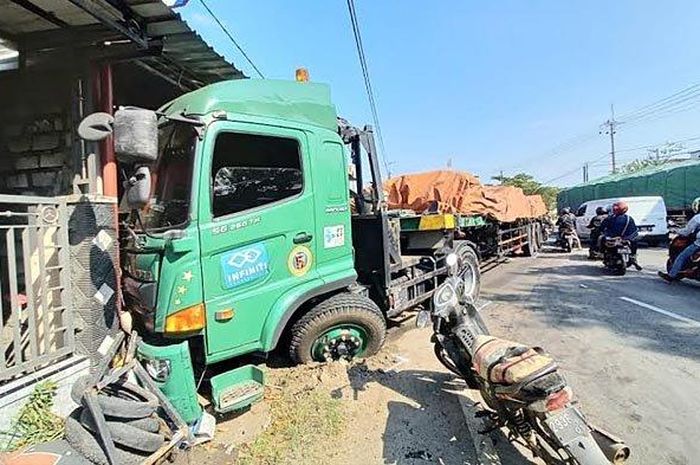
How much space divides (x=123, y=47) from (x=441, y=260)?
14.7 ft

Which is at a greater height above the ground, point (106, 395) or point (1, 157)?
point (1, 157)

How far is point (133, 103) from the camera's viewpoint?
6.41 metres

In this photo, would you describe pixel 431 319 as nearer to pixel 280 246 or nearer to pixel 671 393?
Result: pixel 280 246

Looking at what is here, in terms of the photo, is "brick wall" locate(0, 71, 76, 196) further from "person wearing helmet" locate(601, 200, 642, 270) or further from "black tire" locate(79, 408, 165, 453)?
"person wearing helmet" locate(601, 200, 642, 270)

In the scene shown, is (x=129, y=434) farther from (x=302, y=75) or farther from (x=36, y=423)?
(x=302, y=75)

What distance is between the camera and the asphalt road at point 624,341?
134 inches

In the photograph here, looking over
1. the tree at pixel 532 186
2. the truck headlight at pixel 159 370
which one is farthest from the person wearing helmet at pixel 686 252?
the tree at pixel 532 186

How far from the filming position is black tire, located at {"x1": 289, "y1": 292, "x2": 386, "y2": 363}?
414cm

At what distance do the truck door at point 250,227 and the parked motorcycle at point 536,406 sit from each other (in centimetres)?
162

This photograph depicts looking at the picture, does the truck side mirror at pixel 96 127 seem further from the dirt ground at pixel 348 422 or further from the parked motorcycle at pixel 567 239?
the parked motorcycle at pixel 567 239

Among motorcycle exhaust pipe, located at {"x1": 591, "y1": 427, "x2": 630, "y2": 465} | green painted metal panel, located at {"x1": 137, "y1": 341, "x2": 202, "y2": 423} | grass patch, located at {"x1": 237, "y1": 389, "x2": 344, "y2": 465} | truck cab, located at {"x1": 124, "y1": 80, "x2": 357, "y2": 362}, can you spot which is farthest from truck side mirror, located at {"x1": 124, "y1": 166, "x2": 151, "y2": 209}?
motorcycle exhaust pipe, located at {"x1": 591, "y1": 427, "x2": 630, "y2": 465}

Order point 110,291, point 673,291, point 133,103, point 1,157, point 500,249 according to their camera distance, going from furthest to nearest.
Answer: point 500,249 < point 673,291 < point 133,103 < point 1,157 < point 110,291

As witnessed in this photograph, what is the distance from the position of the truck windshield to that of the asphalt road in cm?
352

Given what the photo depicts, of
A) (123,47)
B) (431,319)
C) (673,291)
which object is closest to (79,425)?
(431,319)
